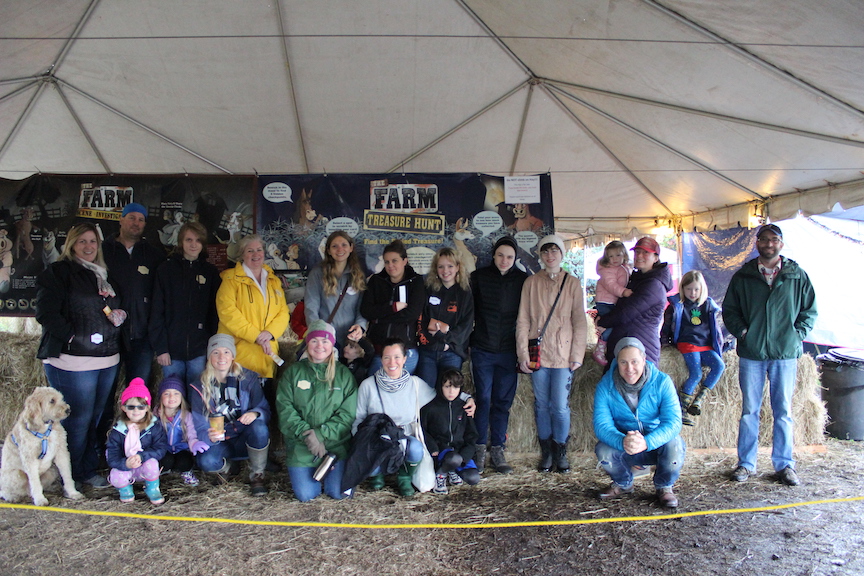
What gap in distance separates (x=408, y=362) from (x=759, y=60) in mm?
2940

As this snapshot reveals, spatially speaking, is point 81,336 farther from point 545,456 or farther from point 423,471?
point 545,456

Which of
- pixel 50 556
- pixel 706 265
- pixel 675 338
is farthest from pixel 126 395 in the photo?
pixel 706 265

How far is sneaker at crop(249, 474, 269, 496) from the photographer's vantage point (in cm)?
333

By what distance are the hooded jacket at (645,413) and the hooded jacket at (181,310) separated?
2.58 meters

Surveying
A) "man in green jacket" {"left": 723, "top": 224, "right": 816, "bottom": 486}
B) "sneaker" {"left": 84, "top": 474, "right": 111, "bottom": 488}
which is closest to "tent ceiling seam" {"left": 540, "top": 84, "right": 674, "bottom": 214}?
"man in green jacket" {"left": 723, "top": 224, "right": 816, "bottom": 486}

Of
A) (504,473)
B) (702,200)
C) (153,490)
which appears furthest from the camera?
(702,200)

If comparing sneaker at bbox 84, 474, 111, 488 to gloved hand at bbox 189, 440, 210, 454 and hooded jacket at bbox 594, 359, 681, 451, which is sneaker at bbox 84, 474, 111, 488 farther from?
A: hooded jacket at bbox 594, 359, 681, 451

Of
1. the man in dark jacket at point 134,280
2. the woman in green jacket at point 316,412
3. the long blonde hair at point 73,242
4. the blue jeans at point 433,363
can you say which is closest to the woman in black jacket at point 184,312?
the man in dark jacket at point 134,280

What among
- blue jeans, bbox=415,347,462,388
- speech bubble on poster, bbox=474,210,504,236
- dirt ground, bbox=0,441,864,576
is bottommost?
dirt ground, bbox=0,441,864,576

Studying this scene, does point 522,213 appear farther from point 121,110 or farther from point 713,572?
point 121,110

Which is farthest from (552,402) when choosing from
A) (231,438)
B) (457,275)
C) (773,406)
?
(231,438)

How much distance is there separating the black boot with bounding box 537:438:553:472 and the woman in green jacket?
53.8 inches

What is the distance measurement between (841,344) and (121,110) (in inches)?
346

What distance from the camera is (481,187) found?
477cm
